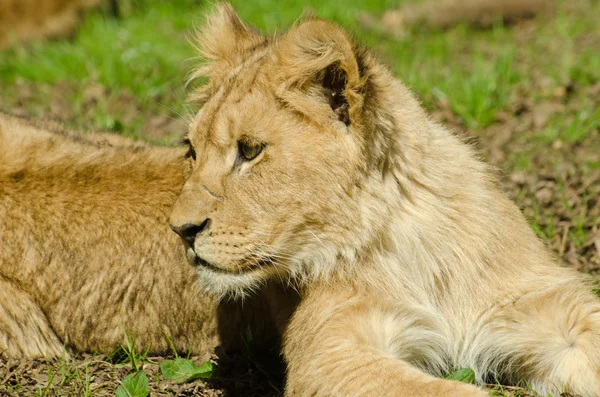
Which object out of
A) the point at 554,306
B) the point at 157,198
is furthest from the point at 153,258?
the point at 554,306

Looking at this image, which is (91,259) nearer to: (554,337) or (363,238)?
(363,238)

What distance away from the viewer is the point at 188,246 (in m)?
3.65

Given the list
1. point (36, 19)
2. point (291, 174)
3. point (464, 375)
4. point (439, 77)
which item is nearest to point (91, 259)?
point (291, 174)

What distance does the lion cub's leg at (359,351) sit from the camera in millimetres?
3365

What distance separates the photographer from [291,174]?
362 cm

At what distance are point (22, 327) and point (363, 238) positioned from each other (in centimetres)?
169

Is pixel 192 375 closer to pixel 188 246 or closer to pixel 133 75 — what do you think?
pixel 188 246

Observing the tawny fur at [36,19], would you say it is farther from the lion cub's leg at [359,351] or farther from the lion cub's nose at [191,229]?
the lion cub's leg at [359,351]

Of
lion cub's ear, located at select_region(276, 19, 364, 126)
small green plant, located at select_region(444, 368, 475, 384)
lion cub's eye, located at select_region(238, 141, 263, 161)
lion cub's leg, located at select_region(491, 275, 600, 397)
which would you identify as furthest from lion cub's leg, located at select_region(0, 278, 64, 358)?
lion cub's leg, located at select_region(491, 275, 600, 397)

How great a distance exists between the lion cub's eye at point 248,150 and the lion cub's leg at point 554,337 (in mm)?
1274

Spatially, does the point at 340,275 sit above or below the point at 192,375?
above

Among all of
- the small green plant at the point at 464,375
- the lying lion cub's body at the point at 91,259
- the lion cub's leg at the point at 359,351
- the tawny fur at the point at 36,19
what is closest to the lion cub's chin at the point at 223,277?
the lion cub's leg at the point at 359,351

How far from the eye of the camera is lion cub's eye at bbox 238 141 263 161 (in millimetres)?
3674

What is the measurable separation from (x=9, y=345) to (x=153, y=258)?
78 centimetres
